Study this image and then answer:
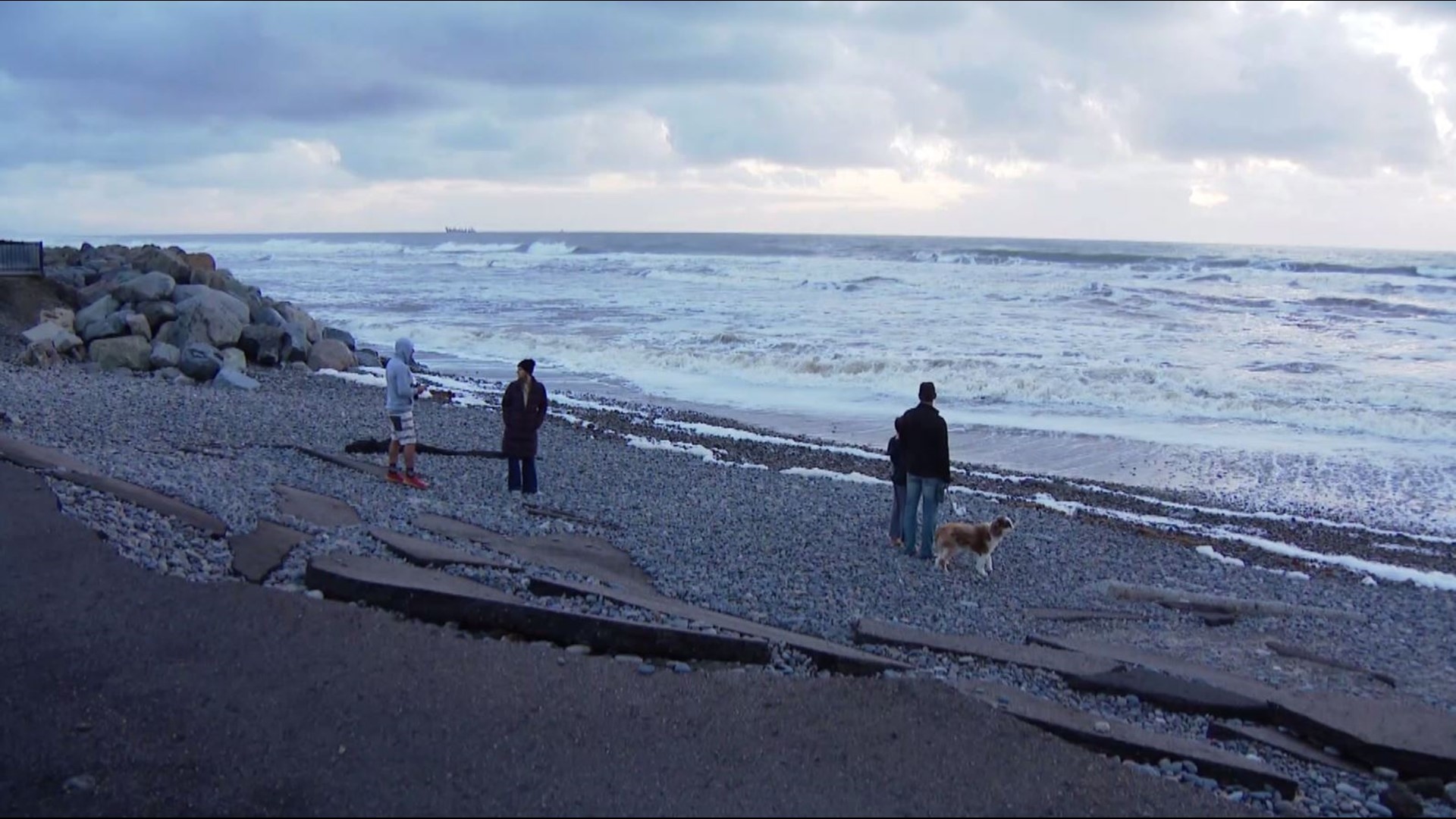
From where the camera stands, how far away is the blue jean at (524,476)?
11336 millimetres

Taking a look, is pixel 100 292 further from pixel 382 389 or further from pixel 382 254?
pixel 382 254

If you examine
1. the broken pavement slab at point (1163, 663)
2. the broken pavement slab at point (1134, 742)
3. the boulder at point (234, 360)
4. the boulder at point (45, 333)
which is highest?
the boulder at point (45, 333)

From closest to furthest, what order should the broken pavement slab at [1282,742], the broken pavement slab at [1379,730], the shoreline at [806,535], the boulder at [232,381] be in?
the broken pavement slab at [1379,730] → the broken pavement slab at [1282,742] → the shoreline at [806,535] → the boulder at [232,381]

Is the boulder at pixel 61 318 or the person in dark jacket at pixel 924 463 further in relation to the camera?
the boulder at pixel 61 318

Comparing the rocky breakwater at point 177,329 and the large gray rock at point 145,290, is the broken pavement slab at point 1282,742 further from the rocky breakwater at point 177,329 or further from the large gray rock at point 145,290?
the large gray rock at point 145,290

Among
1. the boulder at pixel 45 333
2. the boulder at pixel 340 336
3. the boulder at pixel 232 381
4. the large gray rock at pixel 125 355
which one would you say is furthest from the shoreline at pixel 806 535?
the boulder at pixel 340 336

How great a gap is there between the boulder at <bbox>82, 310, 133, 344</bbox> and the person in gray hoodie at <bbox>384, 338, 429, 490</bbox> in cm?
1098

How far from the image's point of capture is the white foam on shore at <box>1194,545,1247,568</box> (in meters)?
10.7

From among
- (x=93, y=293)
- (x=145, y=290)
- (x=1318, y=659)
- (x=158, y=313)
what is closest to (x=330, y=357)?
(x=158, y=313)

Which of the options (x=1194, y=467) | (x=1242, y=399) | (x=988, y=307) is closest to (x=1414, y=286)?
(x=988, y=307)

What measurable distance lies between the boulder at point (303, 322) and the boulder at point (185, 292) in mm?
1703

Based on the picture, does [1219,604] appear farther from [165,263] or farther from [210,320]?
[165,263]

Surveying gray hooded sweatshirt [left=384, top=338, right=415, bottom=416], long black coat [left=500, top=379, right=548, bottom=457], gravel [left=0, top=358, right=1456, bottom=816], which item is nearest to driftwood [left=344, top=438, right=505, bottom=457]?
gravel [left=0, top=358, right=1456, bottom=816]

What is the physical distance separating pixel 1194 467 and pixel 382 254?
89241 millimetres
